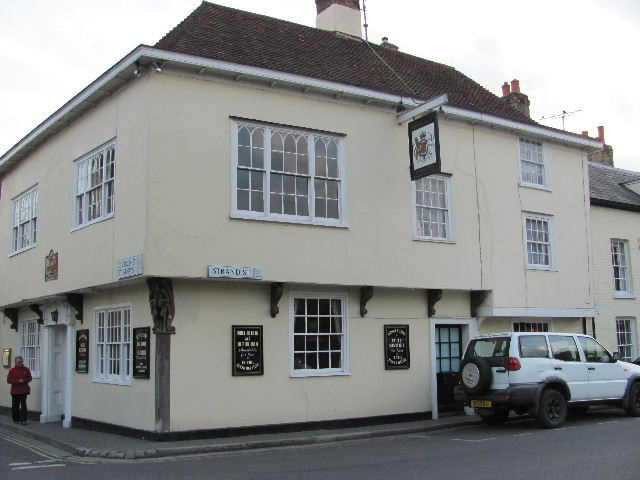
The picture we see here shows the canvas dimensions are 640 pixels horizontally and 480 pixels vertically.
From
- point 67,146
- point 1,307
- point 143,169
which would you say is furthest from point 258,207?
point 1,307

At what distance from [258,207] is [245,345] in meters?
2.74

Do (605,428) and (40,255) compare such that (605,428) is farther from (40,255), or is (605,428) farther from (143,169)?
(40,255)

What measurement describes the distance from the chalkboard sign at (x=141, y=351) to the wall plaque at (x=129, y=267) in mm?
1125

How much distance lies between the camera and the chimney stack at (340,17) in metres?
20.2

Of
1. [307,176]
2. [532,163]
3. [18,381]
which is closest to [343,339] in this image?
[307,176]

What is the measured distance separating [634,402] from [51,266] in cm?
1401

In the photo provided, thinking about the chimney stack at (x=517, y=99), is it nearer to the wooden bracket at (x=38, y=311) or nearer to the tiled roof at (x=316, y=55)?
the tiled roof at (x=316, y=55)

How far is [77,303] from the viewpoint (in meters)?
17.1

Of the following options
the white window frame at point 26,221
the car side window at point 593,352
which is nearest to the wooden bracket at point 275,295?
the car side window at point 593,352

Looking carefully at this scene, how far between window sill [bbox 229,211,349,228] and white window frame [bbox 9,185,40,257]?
765 cm

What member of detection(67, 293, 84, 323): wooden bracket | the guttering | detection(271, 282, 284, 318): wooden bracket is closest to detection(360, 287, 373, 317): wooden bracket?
detection(271, 282, 284, 318): wooden bracket

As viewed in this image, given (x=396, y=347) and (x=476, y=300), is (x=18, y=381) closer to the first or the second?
(x=396, y=347)

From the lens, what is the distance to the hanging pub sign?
1530 centimetres

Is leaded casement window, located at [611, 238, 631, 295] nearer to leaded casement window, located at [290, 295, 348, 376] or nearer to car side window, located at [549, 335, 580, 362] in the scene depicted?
car side window, located at [549, 335, 580, 362]
